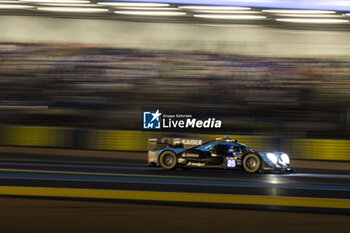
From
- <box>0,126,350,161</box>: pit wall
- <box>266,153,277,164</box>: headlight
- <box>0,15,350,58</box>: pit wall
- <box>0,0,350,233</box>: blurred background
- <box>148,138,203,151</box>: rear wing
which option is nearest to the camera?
<box>266,153,277,164</box>: headlight

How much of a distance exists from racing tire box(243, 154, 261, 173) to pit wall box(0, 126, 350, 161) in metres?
4.69

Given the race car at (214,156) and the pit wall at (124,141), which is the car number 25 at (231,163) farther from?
the pit wall at (124,141)

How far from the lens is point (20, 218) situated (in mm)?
5746

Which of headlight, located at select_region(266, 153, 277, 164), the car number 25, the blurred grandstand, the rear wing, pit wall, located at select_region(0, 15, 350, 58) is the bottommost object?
the car number 25

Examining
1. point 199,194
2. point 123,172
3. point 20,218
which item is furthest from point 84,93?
point 20,218

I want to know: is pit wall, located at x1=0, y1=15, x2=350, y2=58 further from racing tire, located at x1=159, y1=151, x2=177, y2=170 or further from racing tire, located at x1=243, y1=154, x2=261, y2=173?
racing tire, located at x1=243, y1=154, x2=261, y2=173

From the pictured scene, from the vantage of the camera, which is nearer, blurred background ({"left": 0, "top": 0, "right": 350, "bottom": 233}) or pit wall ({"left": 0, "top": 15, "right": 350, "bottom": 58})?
blurred background ({"left": 0, "top": 0, "right": 350, "bottom": 233})

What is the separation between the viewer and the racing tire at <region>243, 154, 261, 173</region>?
32.1 feet

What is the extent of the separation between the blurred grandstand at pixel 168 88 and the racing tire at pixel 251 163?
5428 mm

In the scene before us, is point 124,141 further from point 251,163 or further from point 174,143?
point 251,163

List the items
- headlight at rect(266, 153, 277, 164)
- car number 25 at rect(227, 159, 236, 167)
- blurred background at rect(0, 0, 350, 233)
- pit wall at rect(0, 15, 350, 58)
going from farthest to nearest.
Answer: pit wall at rect(0, 15, 350, 58), blurred background at rect(0, 0, 350, 233), car number 25 at rect(227, 159, 236, 167), headlight at rect(266, 153, 277, 164)

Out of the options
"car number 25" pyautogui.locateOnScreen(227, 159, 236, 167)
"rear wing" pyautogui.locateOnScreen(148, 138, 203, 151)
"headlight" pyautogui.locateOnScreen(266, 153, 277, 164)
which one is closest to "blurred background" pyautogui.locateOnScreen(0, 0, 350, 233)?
"rear wing" pyautogui.locateOnScreen(148, 138, 203, 151)

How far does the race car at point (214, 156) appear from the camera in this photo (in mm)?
9766

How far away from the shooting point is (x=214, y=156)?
1002 cm
